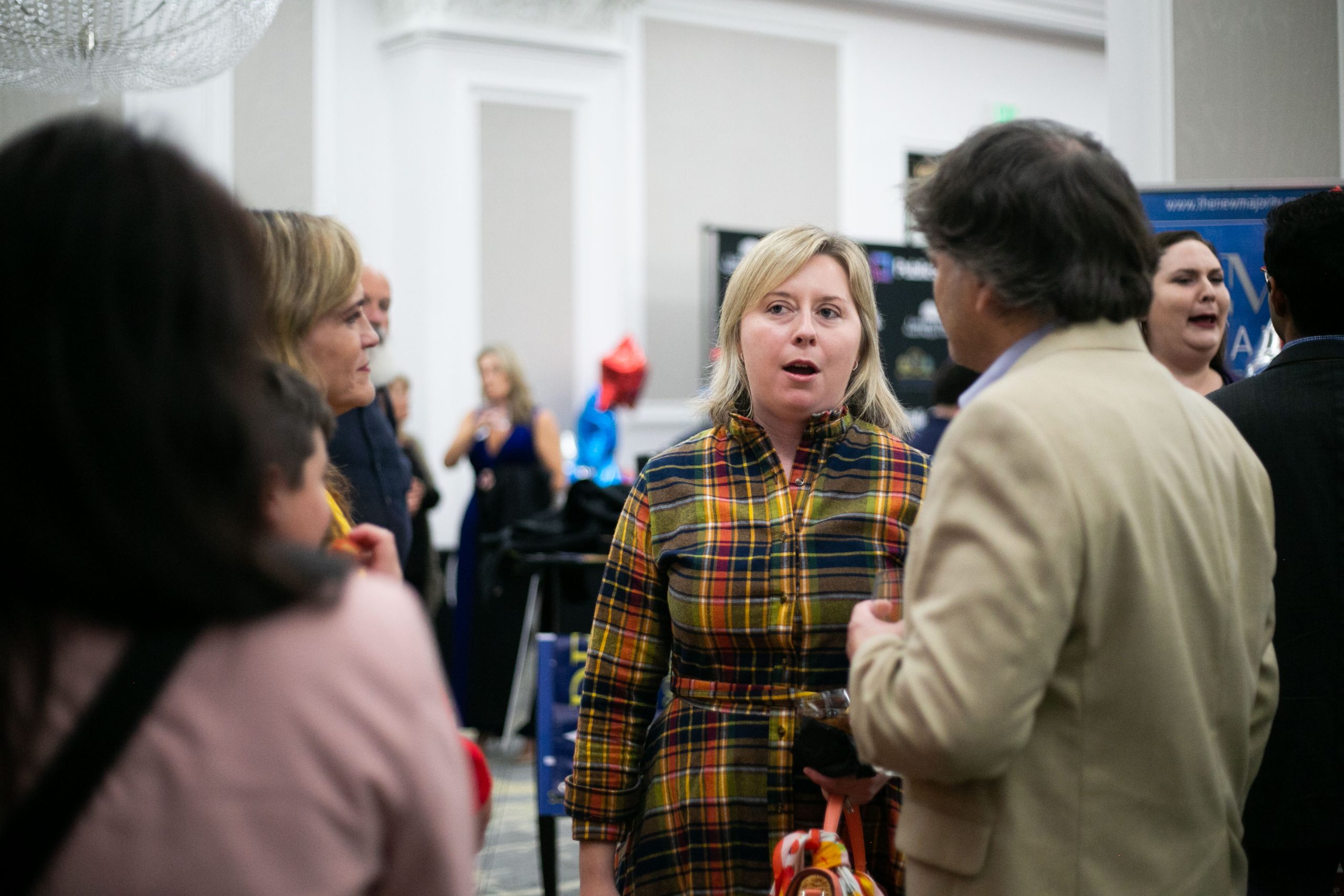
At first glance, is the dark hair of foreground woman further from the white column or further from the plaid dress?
the white column

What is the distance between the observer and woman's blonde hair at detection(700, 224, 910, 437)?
2.00 meters

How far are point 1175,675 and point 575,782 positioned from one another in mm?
896

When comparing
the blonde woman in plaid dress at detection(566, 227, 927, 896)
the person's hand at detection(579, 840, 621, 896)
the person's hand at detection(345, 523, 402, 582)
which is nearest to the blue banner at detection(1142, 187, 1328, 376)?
the blonde woman in plaid dress at detection(566, 227, 927, 896)

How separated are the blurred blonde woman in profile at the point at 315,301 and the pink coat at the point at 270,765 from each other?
3.41 ft

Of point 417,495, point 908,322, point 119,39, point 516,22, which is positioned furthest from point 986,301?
point 908,322

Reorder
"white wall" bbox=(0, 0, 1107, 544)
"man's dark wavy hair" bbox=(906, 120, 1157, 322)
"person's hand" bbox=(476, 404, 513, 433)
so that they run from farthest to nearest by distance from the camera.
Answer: "white wall" bbox=(0, 0, 1107, 544) < "person's hand" bbox=(476, 404, 513, 433) < "man's dark wavy hair" bbox=(906, 120, 1157, 322)

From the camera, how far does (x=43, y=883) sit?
0.80m

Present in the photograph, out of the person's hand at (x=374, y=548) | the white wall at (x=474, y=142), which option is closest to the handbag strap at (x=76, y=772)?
the person's hand at (x=374, y=548)

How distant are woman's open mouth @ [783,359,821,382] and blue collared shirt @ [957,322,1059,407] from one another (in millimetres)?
493

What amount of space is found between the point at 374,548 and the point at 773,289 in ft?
2.60

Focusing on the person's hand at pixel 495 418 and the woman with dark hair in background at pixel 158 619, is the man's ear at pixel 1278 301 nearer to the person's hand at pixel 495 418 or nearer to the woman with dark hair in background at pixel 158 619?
the woman with dark hair in background at pixel 158 619

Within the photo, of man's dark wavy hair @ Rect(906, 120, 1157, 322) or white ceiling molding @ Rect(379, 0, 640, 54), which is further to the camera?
white ceiling molding @ Rect(379, 0, 640, 54)

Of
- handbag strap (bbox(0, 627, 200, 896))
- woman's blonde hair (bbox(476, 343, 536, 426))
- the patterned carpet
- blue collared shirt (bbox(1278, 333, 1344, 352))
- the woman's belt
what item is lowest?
the patterned carpet

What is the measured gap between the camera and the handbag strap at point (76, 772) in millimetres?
795
